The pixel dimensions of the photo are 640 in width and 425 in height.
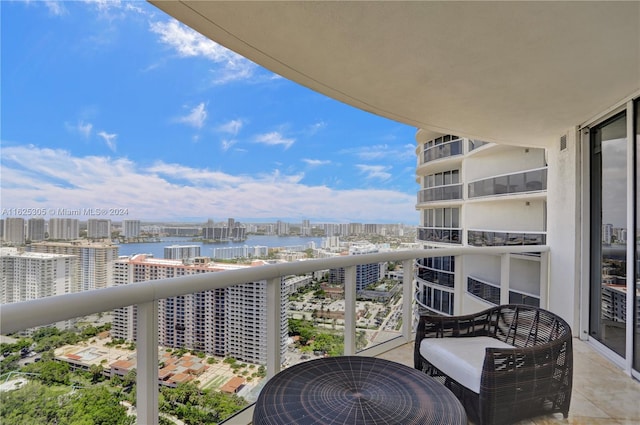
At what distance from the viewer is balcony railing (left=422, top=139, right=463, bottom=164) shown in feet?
39.8

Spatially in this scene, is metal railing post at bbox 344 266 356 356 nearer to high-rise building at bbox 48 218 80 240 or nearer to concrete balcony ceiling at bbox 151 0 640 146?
concrete balcony ceiling at bbox 151 0 640 146

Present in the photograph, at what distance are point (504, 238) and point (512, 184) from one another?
5.13ft

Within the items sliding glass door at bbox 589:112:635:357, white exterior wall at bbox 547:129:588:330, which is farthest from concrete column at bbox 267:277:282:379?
white exterior wall at bbox 547:129:588:330

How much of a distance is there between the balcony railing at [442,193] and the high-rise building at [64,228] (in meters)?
11.9

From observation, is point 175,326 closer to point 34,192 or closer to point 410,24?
point 410,24

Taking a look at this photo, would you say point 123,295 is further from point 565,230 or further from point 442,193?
point 442,193

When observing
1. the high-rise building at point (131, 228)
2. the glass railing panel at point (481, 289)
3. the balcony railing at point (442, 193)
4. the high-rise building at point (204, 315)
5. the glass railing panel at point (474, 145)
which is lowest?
the glass railing panel at point (481, 289)

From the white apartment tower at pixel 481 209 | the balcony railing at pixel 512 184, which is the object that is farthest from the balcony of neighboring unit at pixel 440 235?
the balcony railing at pixel 512 184

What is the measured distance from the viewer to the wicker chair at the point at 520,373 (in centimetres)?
192

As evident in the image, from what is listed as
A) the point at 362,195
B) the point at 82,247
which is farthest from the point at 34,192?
the point at 362,195

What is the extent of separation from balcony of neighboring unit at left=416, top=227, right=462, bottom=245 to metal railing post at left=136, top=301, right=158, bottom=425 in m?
11.8

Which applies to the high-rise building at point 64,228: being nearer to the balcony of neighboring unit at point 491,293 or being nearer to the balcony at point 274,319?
the balcony at point 274,319

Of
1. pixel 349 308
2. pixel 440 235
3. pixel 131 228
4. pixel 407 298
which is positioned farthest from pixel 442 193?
pixel 131 228

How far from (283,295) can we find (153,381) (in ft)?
3.07
